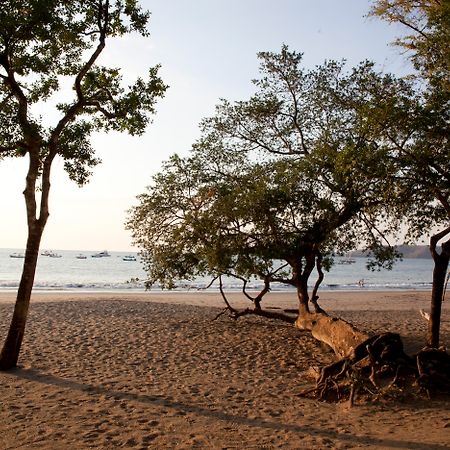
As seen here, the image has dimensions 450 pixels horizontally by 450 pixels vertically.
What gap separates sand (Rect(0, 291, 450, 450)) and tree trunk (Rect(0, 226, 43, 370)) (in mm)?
360

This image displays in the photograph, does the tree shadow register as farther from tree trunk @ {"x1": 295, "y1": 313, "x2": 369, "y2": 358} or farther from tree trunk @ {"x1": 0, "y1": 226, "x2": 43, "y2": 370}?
tree trunk @ {"x1": 295, "y1": 313, "x2": 369, "y2": 358}

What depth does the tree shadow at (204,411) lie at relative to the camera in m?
6.66

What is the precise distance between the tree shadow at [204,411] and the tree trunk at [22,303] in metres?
0.33

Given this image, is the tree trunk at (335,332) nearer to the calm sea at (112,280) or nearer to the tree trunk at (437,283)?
the tree trunk at (437,283)

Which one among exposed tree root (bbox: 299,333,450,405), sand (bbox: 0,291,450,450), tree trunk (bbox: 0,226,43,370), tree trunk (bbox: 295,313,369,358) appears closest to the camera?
sand (bbox: 0,291,450,450)

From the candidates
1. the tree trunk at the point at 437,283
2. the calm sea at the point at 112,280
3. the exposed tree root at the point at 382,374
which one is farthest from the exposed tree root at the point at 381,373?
the calm sea at the point at 112,280

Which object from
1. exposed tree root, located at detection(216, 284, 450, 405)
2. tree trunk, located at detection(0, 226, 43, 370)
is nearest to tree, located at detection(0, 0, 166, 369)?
tree trunk, located at detection(0, 226, 43, 370)

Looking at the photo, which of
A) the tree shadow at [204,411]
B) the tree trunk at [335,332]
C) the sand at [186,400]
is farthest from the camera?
the tree trunk at [335,332]

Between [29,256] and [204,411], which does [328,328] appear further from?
[29,256]

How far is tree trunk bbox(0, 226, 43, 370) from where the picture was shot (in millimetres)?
10352

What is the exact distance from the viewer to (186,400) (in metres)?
8.77

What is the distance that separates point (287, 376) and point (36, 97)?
887 cm

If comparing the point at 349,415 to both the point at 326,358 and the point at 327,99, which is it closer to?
the point at 326,358

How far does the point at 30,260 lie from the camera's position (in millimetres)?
10430
